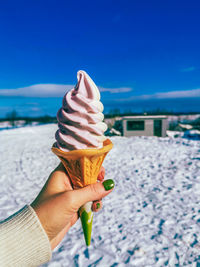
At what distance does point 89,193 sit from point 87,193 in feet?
0.08

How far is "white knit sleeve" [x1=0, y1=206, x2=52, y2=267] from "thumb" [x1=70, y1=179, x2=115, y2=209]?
1.25ft

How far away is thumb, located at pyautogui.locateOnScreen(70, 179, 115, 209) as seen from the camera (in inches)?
73.3

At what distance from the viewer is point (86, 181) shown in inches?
88.0

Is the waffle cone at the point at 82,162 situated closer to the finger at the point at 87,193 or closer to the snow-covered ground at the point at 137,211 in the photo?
the finger at the point at 87,193

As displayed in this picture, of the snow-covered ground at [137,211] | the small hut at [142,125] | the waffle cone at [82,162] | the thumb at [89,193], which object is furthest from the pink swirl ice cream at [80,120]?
the small hut at [142,125]

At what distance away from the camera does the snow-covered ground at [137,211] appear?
362 centimetres

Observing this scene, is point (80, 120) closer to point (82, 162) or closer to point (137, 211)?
point (82, 162)

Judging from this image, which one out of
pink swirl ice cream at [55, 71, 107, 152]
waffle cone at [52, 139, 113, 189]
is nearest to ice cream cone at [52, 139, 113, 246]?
waffle cone at [52, 139, 113, 189]

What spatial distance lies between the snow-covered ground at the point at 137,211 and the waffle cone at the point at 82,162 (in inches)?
85.4

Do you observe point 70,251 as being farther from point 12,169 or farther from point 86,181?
point 12,169

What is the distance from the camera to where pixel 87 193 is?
6.40 feet

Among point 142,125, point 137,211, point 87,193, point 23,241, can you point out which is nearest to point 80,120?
point 87,193

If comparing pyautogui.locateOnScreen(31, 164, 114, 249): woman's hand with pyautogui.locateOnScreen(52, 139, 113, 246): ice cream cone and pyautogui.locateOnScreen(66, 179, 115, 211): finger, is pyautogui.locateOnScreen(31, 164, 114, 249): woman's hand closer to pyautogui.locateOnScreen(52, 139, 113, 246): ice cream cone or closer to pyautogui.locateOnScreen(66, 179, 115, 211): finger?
pyautogui.locateOnScreen(66, 179, 115, 211): finger

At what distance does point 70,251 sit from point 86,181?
2.39 metres
